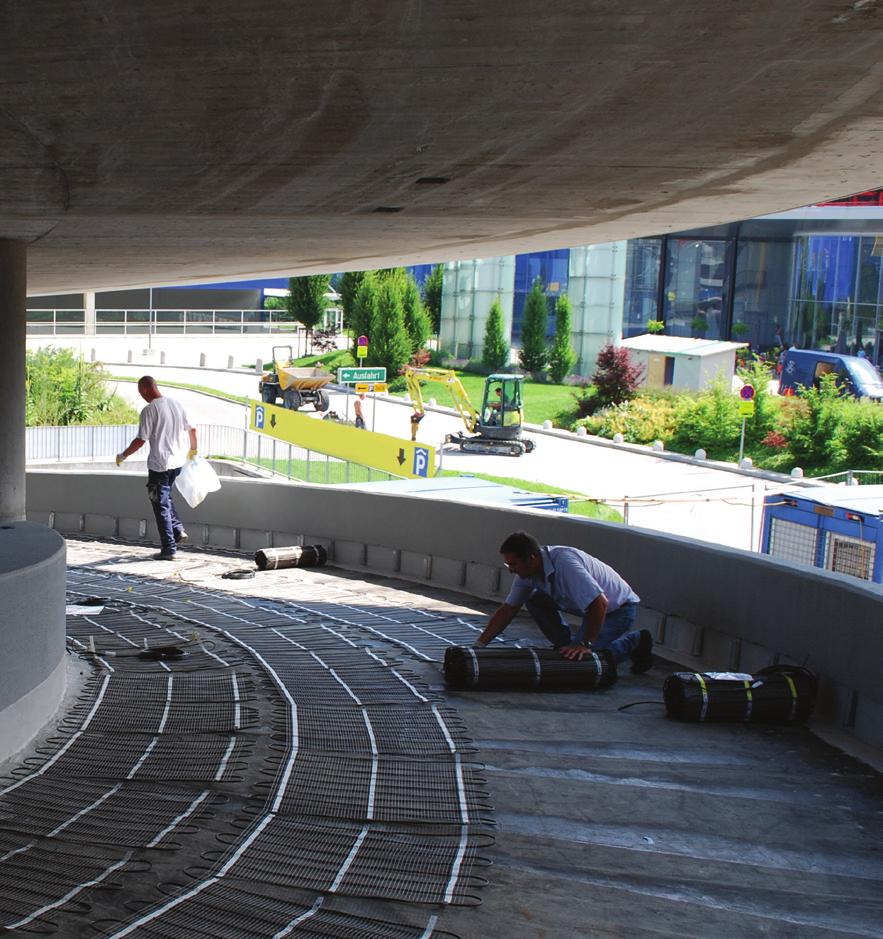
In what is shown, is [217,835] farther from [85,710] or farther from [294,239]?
[294,239]

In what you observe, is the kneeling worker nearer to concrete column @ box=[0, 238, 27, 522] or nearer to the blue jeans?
the blue jeans

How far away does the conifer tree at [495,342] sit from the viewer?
5441cm

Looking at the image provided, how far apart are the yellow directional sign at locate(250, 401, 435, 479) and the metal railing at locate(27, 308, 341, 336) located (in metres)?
27.7

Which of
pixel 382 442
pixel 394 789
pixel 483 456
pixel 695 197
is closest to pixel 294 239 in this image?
pixel 695 197

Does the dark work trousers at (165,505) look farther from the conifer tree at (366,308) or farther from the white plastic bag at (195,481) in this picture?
the conifer tree at (366,308)

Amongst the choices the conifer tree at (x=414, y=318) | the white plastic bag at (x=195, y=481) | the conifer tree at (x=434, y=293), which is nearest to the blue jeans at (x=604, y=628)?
the white plastic bag at (x=195, y=481)

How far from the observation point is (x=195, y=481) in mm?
13781

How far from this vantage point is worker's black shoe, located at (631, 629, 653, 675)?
29.7ft

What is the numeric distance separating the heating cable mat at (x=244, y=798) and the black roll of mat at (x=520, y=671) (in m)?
0.28

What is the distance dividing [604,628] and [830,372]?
121ft

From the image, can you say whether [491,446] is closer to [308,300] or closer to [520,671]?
[308,300]

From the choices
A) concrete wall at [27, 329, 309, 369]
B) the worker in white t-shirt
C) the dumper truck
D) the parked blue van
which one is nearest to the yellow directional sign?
the worker in white t-shirt

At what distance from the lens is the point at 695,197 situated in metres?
10.3

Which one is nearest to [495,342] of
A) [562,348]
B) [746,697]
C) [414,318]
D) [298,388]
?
[562,348]
